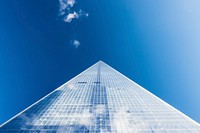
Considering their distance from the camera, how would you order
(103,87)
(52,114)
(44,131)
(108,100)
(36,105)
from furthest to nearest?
(103,87) < (108,100) < (36,105) < (52,114) < (44,131)

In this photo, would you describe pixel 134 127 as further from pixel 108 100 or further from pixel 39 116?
pixel 39 116

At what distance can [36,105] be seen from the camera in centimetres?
5556

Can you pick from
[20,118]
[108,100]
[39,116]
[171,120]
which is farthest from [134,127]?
[20,118]

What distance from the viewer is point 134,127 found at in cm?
4231

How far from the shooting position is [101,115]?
4891cm

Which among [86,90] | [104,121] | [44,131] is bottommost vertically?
[44,131]

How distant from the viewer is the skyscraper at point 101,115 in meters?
41.6

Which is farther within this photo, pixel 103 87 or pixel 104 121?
pixel 103 87

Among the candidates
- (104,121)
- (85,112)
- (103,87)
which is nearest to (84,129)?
(104,121)

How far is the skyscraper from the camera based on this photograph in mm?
41625

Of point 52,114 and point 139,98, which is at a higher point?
point 139,98

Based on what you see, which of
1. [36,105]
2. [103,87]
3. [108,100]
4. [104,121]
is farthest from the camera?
[103,87]

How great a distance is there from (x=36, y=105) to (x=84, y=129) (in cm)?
2325

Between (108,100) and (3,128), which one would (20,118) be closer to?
(3,128)
